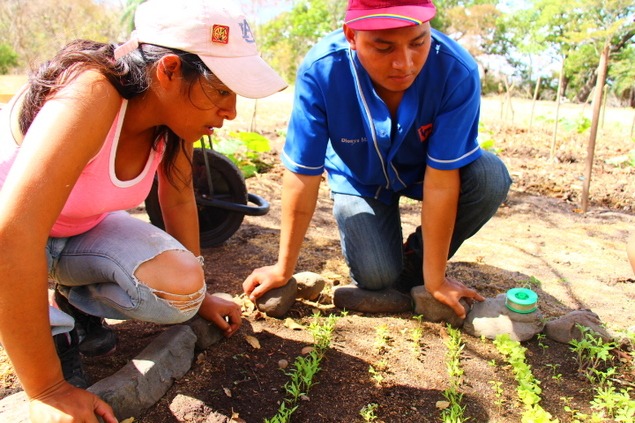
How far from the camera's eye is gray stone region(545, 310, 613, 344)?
7.84 feet

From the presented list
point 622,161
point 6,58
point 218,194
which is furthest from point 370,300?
point 6,58

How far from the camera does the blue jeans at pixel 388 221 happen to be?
8.58 feet

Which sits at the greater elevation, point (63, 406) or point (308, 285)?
point (63, 406)

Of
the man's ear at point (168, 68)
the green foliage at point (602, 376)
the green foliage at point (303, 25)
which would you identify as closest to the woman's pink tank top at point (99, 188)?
the man's ear at point (168, 68)

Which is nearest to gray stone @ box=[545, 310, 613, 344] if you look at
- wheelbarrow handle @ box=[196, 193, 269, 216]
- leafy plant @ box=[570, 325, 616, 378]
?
leafy plant @ box=[570, 325, 616, 378]

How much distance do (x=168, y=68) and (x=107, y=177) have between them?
404mm

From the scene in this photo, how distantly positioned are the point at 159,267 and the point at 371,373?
912 millimetres

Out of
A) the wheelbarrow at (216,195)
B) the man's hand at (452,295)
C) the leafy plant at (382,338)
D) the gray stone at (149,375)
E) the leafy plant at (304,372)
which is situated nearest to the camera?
the gray stone at (149,375)

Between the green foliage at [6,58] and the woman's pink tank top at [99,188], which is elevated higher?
the woman's pink tank top at [99,188]

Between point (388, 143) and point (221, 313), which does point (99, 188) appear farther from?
point (388, 143)

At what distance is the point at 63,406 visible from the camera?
4.86 feet

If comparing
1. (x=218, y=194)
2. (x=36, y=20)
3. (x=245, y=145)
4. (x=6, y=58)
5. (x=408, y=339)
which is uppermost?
(x=36, y=20)

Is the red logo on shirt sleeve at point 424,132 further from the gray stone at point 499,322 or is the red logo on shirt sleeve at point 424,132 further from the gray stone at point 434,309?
the gray stone at point 499,322

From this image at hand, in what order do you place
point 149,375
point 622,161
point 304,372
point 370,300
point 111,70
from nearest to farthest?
point 111,70 → point 149,375 → point 304,372 → point 370,300 → point 622,161
